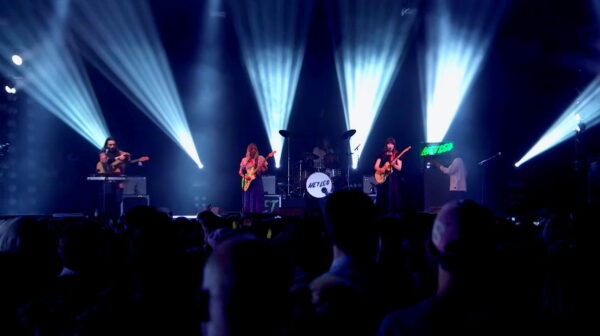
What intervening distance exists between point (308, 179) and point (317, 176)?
215mm

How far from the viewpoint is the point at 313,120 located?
14570 millimetres

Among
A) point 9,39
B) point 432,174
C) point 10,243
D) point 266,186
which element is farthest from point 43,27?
point 10,243

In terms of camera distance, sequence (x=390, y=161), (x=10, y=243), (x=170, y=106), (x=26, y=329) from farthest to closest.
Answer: (x=170, y=106), (x=390, y=161), (x=10, y=243), (x=26, y=329)

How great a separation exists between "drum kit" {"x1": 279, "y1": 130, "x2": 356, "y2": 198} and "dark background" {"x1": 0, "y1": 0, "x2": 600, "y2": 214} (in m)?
1.55

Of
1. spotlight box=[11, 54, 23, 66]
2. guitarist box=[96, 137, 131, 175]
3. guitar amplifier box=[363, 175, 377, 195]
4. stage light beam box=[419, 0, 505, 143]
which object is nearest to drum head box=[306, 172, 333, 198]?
guitar amplifier box=[363, 175, 377, 195]

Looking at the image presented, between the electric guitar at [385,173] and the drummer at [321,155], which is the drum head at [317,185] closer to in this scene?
the drummer at [321,155]

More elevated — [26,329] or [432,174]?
[432,174]

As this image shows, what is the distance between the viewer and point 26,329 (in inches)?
90.6

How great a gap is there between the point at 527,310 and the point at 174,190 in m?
13.5

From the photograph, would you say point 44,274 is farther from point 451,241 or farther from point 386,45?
point 386,45

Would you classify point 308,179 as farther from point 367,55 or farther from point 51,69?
point 51,69

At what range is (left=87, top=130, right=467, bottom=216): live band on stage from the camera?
10.9 metres

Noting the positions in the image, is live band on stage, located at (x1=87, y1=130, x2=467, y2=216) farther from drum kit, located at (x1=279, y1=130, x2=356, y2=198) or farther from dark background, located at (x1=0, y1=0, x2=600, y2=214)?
dark background, located at (x1=0, y1=0, x2=600, y2=214)

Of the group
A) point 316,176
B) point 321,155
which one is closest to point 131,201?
point 316,176
